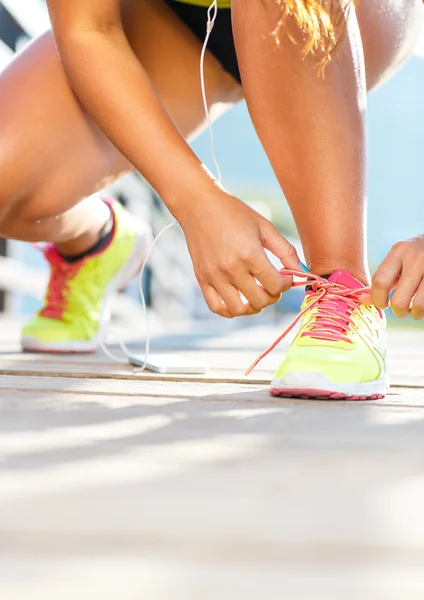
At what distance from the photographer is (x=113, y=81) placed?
33.2 inches

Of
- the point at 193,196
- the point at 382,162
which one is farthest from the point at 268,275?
the point at 382,162

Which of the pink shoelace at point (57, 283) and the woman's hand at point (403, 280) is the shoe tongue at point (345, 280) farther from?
the pink shoelace at point (57, 283)

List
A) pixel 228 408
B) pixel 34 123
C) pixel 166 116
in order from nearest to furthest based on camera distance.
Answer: pixel 228 408
pixel 166 116
pixel 34 123

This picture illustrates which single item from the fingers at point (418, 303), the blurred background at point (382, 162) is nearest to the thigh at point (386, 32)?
the fingers at point (418, 303)

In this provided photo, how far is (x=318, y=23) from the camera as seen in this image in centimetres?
88

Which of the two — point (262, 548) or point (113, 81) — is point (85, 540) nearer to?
point (262, 548)

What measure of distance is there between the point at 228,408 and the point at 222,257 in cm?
15

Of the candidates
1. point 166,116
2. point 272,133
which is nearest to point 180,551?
point 166,116

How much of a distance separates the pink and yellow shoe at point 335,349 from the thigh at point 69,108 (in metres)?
0.49

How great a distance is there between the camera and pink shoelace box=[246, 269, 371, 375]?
32.1 inches

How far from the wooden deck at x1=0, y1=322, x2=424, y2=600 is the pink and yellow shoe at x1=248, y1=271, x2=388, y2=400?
3cm

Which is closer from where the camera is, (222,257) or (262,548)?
(262,548)

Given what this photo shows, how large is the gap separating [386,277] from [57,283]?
3.02ft

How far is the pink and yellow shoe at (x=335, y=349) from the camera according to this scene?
0.78 meters
